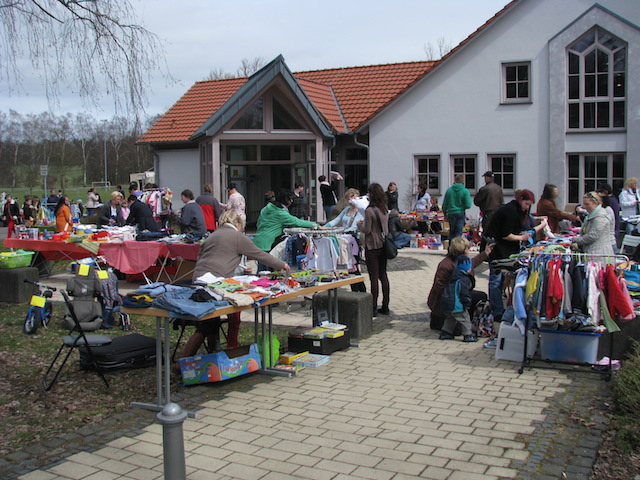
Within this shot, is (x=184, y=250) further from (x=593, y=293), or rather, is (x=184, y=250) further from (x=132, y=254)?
(x=593, y=293)

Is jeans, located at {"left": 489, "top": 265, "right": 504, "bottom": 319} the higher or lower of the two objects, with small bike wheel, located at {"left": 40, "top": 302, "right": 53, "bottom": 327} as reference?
higher

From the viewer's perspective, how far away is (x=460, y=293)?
877 cm

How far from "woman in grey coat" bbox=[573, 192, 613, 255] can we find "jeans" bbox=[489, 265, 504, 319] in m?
1.14

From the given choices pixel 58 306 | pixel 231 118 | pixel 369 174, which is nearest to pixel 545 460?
pixel 58 306

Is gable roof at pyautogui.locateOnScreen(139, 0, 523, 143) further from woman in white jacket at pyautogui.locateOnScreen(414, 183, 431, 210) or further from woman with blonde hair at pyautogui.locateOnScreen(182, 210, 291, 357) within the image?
woman with blonde hair at pyautogui.locateOnScreen(182, 210, 291, 357)

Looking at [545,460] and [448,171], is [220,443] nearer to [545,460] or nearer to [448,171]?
[545,460]

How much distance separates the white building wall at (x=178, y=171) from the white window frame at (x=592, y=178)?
1238cm

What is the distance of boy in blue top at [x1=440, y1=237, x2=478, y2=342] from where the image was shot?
8758mm

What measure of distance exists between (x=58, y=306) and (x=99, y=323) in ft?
8.13

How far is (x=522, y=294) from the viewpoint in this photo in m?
7.48

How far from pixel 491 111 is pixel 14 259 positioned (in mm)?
15168

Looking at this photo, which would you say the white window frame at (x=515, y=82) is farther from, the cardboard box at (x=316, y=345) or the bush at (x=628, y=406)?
the bush at (x=628, y=406)

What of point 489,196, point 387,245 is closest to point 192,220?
point 387,245

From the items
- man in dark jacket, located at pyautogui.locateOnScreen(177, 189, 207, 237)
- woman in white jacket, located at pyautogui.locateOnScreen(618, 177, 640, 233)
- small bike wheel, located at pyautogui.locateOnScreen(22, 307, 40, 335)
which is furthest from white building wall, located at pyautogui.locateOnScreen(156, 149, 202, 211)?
small bike wheel, located at pyautogui.locateOnScreen(22, 307, 40, 335)
